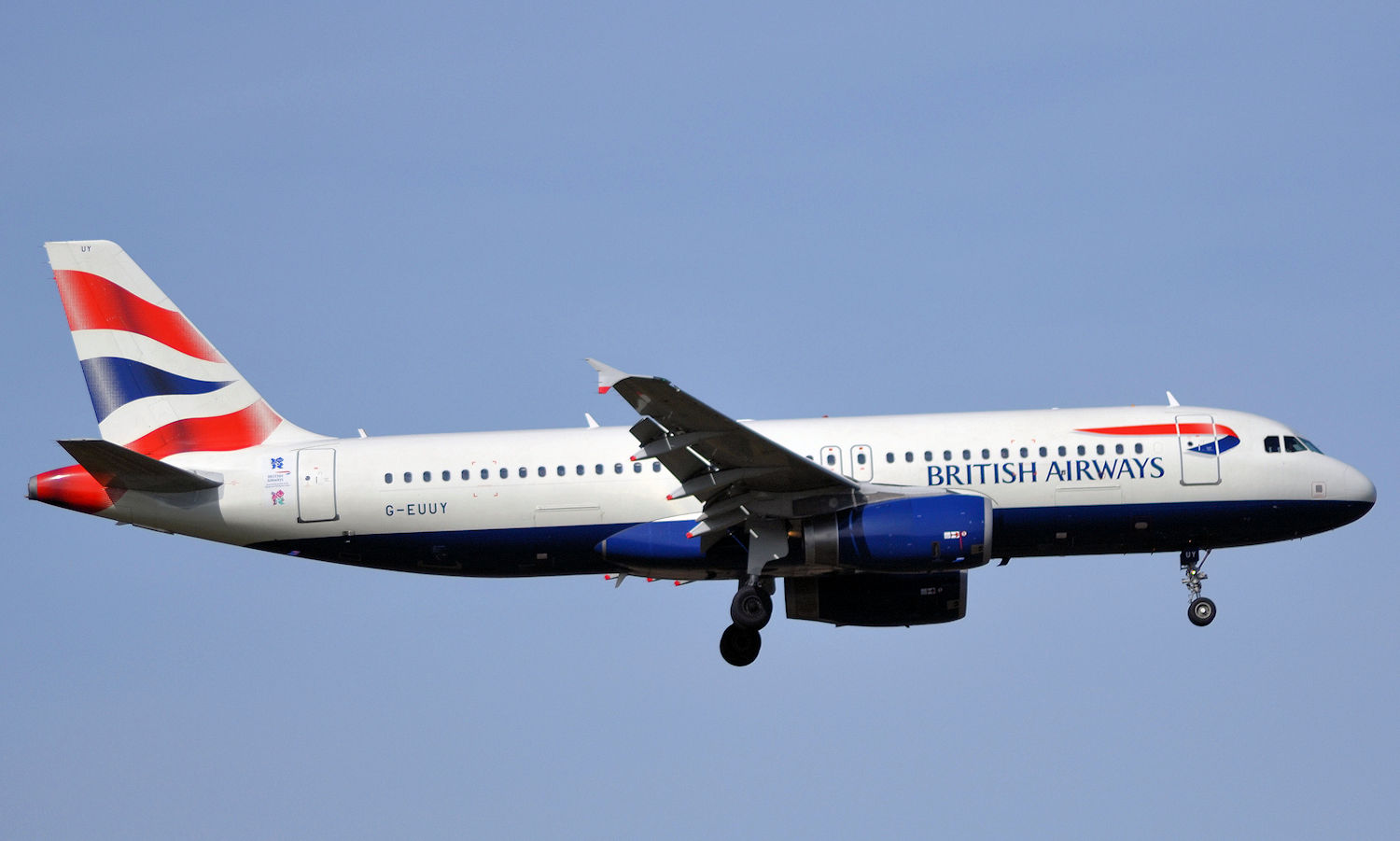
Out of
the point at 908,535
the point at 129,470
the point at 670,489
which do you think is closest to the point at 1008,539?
the point at 908,535

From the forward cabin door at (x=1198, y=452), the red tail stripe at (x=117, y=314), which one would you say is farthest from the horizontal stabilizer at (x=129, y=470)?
the forward cabin door at (x=1198, y=452)

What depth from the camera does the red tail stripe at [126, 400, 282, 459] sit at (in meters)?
37.7

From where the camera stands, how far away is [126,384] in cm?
3819

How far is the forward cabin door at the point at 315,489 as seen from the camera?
3609cm

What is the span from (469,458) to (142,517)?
6.90 metres

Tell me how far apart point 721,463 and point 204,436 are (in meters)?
11.9

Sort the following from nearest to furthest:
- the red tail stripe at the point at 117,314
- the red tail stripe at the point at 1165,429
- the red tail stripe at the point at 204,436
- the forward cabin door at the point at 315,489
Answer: the forward cabin door at the point at 315,489, the red tail stripe at the point at 1165,429, the red tail stripe at the point at 204,436, the red tail stripe at the point at 117,314

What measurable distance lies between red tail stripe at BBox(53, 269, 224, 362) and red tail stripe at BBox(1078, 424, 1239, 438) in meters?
19.7

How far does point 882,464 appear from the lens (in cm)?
3591

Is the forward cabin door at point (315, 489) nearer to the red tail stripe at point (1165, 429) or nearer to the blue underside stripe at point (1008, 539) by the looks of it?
the blue underside stripe at point (1008, 539)

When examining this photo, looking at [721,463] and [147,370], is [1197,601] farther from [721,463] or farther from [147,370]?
[147,370]

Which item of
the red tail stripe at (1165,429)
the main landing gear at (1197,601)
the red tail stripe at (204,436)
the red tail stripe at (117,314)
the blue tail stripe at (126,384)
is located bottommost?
the main landing gear at (1197,601)

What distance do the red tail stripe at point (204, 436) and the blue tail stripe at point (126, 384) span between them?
2.65 feet

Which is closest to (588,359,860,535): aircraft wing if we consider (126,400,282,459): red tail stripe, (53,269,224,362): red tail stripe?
(126,400,282,459): red tail stripe
